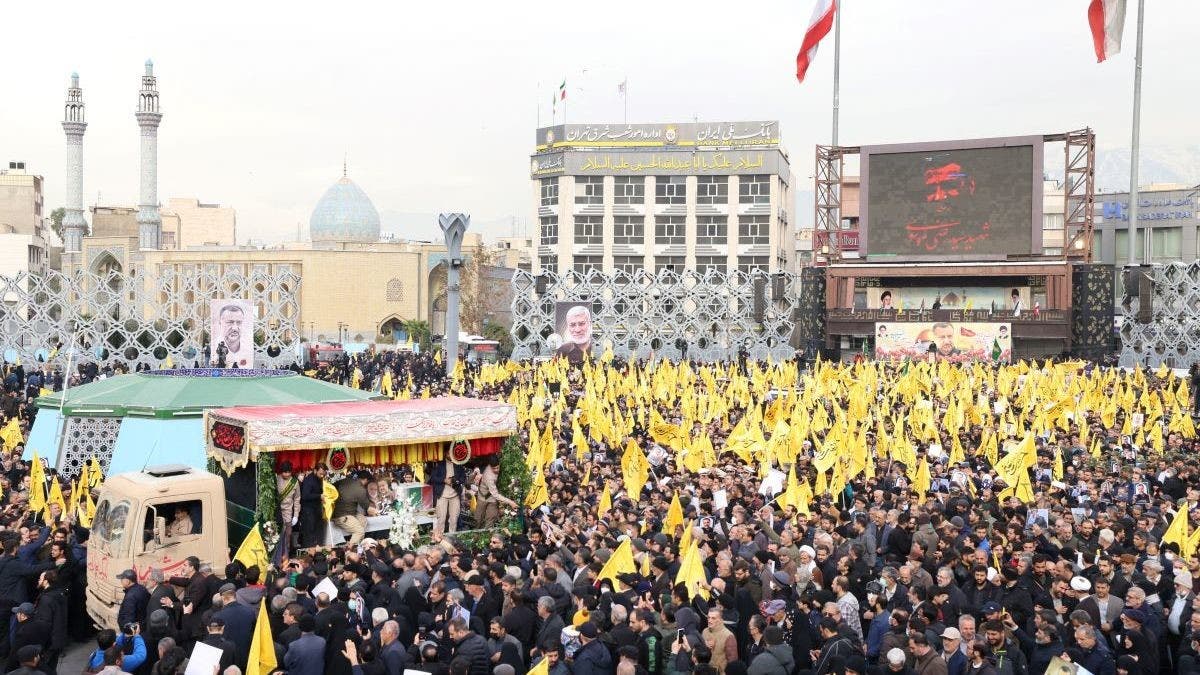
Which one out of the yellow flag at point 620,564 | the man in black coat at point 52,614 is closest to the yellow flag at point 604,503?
the yellow flag at point 620,564

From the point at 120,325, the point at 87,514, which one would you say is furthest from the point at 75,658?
the point at 120,325

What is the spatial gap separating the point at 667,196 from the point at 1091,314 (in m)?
33.7

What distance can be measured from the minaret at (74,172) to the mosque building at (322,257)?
0.25 ft

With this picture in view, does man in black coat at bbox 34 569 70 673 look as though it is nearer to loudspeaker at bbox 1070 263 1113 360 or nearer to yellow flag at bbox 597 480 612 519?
yellow flag at bbox 597 480 612 519

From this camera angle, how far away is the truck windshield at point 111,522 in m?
12.5

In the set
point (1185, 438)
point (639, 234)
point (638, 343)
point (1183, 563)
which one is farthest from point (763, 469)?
point (639, 234)

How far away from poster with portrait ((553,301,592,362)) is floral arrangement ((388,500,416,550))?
120 ft

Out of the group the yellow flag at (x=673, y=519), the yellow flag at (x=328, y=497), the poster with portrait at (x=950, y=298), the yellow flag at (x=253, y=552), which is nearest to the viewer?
the yellow flag at (x=253, y=552)

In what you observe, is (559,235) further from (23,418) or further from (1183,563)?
(1183,563)

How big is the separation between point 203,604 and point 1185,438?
19310 mm

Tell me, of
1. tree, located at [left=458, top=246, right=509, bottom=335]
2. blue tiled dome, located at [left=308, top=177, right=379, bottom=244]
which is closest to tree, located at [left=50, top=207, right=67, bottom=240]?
blue tiled dome, located at [left=308, top=177, right=379, bottom=244]

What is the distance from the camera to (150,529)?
498 inches

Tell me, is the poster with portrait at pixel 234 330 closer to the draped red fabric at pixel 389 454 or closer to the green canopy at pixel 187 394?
the green canopy at pixel 187 394

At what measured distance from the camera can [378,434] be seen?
15.6 metres
